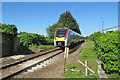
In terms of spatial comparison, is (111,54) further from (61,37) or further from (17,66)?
(61,37)

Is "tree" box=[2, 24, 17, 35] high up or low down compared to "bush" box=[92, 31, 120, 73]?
up

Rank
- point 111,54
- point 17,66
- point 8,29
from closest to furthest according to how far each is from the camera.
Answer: point 111,54
point 17,66
point 8,29

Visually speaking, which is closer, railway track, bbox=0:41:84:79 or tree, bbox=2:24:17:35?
railway track, bbox=0:41:84:79

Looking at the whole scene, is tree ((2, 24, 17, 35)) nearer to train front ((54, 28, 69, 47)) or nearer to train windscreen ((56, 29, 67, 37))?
train front ((54, 28, 69, 47))

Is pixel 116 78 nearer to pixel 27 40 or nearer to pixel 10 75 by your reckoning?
pixel 10 75

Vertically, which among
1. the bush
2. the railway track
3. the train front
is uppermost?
the train front

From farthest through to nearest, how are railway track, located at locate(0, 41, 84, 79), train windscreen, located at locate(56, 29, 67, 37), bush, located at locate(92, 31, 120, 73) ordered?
train windscreen, located at locate(56, 29, 67, 37) → railway track, located at locate(0, 41, 84, 79) → bush, located at locate(92, 31, 120, 73)

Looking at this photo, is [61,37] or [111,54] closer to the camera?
[111,54]

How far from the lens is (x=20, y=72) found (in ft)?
20.9

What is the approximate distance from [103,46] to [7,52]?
10.2 meters

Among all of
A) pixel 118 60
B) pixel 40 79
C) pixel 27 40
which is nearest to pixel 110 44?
pixel 118 60

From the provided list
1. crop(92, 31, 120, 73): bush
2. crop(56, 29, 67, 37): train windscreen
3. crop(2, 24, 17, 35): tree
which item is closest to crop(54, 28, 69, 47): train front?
crop(56, 29, 67, 37): train windscreen

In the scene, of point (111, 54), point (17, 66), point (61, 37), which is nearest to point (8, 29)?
point (17, 66)

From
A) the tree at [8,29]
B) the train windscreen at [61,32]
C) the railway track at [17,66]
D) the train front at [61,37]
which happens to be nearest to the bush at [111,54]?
the railway track at [17,66]
